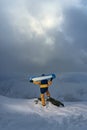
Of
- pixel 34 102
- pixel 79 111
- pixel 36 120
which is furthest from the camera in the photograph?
pixel 34 102

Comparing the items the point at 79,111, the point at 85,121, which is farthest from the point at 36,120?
the point at 79,111

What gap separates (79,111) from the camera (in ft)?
49.2

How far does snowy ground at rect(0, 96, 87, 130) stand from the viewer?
A: 464 inches

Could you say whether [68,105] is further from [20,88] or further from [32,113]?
[20,88]

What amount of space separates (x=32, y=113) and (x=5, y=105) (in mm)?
1526

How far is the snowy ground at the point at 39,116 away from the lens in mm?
11789

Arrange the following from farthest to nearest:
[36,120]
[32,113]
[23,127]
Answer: [32,113], [36,120], [23,127]

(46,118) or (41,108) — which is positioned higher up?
(41,108)

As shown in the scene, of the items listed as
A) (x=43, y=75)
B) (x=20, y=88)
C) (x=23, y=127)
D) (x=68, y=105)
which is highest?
(x=20, y=88)

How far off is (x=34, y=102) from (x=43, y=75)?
144cm

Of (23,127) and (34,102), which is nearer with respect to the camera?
(23,127)

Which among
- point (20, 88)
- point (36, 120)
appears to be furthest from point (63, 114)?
point (20, 88)

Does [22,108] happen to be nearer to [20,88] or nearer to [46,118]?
[46,118]

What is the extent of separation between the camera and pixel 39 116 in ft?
44.4
